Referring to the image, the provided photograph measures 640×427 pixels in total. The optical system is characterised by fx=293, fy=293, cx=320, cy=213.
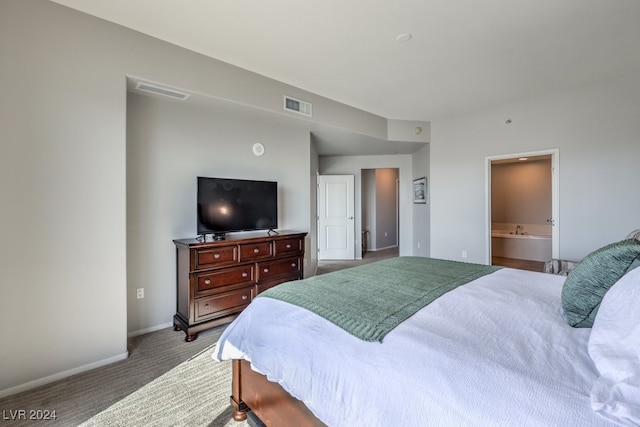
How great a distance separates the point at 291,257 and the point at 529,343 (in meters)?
2.70

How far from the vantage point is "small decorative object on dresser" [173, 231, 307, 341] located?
2736mm

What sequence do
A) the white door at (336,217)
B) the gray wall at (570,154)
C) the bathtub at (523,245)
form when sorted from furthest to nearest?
the white door at (336,217), the bathtub at (523,245), the gray wall at (570,154)

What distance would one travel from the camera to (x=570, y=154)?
3906 millimetres

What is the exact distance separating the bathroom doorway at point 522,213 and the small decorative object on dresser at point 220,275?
4836 millimetres

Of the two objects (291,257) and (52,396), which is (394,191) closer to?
(291,257)

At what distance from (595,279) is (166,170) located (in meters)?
3.33

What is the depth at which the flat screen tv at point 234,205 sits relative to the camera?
A: 9.90ft

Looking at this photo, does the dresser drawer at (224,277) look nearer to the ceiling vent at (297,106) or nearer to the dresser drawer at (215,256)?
the dresser drawer at (215,256)

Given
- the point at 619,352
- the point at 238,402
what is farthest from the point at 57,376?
the point at 619,352

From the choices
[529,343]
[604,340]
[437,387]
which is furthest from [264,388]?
[604,340]

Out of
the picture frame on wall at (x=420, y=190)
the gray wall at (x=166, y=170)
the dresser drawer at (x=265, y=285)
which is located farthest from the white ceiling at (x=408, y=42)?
the dresser drawer at (x=265, y=285)

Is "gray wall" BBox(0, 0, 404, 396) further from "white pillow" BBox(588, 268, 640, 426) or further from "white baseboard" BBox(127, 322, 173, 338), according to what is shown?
"white pillow" BBox(588, 268, 640, 426)

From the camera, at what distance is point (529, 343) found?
1.02 metres

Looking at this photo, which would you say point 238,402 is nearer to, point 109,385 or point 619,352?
point 109,385
